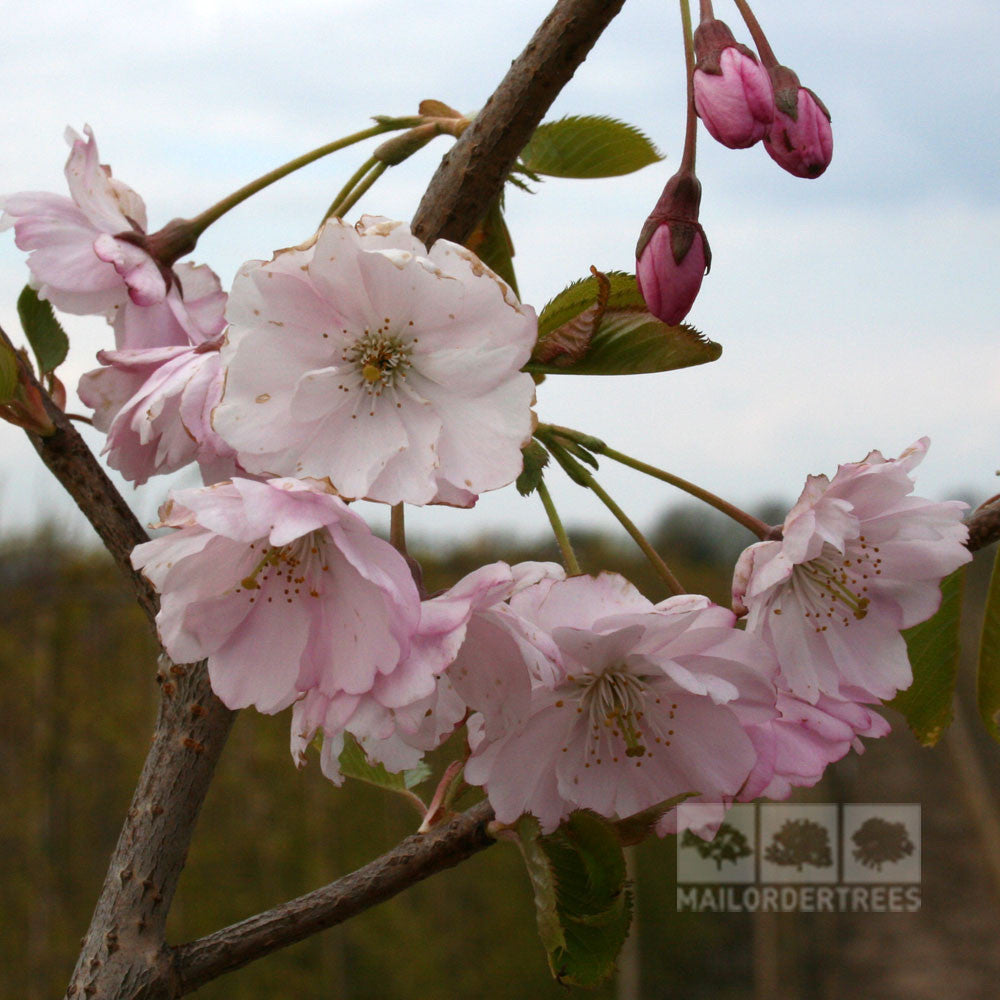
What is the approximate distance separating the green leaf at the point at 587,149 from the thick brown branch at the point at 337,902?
18.3 inches

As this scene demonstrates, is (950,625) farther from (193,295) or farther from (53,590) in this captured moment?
(53,590)

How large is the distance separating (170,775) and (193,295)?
1.04 feet

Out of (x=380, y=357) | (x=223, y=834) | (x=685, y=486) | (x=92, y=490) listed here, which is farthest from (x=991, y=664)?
(x=223, y=834)

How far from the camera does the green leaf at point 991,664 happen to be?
0.80m

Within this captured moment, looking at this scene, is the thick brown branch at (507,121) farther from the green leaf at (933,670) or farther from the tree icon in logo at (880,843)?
the tree icon in logo at (880,843)

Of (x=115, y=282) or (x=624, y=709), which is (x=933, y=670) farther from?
(x=115, y=282)

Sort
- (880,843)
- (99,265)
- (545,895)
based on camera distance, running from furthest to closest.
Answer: (880,843) → (99,265) → (545,895)

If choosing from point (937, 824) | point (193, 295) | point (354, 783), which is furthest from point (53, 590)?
point (937, 824)

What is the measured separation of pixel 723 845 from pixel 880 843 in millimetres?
157

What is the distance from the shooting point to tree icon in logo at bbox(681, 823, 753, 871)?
1.10 meters

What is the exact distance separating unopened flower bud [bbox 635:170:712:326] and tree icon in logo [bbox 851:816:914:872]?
710 millimetres

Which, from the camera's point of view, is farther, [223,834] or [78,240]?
[223,834]

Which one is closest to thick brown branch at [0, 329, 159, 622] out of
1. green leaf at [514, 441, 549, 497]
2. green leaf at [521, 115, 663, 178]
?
green leaf at [514, 441, 549, 497]

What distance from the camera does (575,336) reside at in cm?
60
